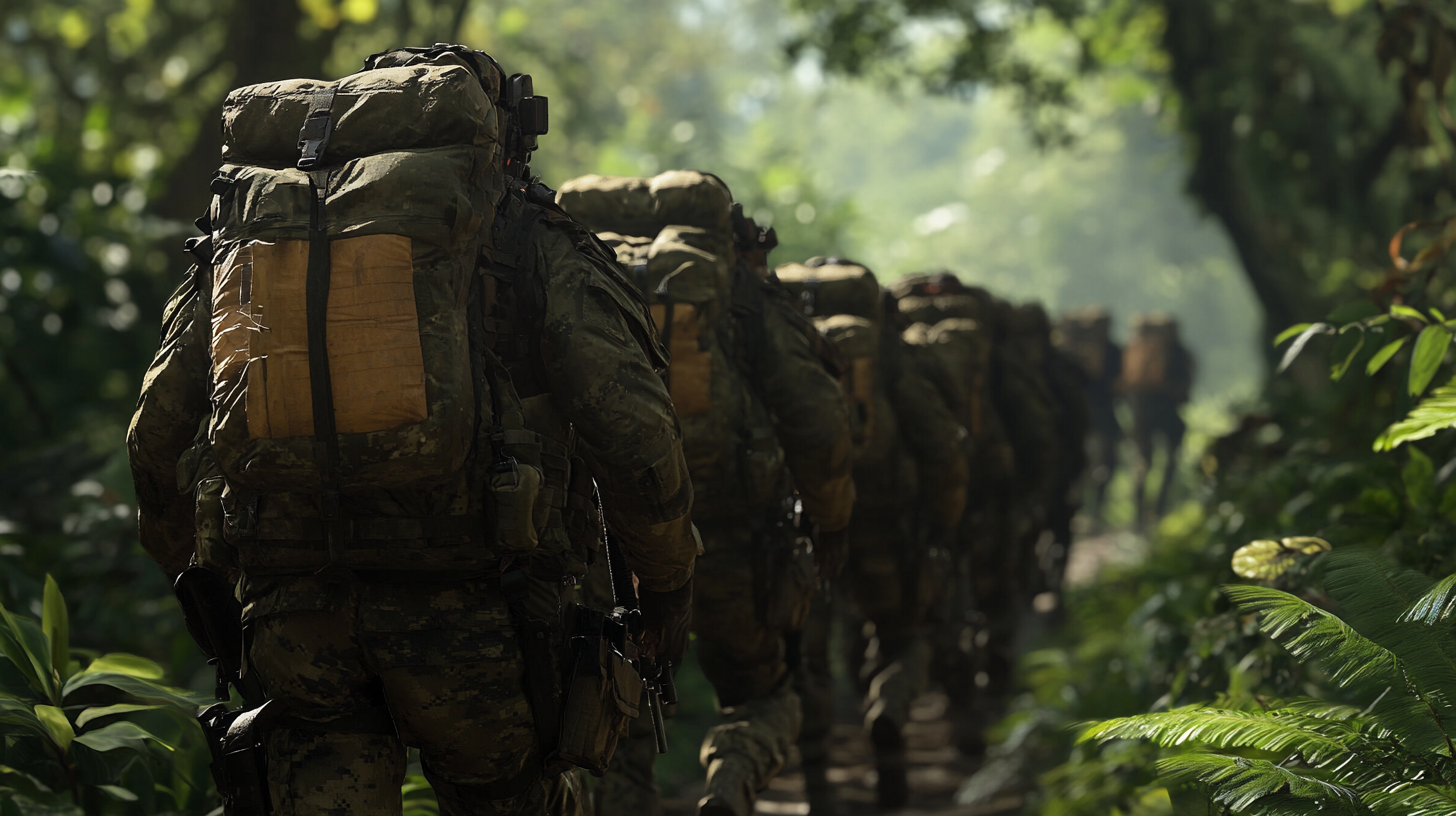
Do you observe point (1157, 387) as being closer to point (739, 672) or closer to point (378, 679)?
point (739, 672)

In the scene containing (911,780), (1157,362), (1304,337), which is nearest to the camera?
(1304,337)

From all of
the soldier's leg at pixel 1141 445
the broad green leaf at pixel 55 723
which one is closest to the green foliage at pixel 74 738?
the broad green leaf at pixel 55 723

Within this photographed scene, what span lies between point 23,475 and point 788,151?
20.0 meters

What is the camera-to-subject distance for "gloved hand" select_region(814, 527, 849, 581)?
18.6 feet

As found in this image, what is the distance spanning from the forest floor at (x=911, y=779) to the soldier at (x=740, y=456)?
1366 mm

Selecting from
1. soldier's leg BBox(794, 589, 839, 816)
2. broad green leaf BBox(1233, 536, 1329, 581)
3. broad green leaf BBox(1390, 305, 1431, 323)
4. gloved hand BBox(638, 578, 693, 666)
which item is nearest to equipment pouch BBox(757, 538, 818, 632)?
soldier's leg BBox(794, 589, 839, 816)

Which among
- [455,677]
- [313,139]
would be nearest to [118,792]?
[455,677]

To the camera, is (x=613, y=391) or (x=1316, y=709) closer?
(x=613, y=391)

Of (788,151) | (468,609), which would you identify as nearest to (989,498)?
(468,609)

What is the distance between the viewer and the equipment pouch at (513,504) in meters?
3.05

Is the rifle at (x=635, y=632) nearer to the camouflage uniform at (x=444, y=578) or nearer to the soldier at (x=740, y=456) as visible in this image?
the camouflage uniform at (x=444, y=578)

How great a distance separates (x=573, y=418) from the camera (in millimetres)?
3309

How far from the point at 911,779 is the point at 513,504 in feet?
17.6

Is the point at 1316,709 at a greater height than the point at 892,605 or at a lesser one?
greater
